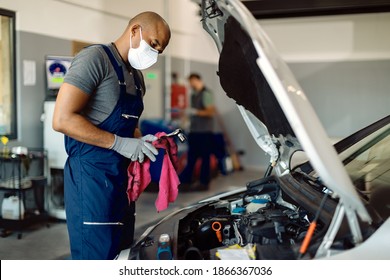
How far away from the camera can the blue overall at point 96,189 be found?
2.26 m

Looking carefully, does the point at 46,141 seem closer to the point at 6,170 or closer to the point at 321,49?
the point at 6,170

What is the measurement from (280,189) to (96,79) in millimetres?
1055

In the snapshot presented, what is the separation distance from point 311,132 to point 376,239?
1.52ft

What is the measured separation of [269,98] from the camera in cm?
223

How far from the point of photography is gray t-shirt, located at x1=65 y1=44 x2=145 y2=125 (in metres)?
2.14

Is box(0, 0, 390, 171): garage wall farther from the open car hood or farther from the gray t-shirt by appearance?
the open car hood

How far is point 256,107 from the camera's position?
2363mm

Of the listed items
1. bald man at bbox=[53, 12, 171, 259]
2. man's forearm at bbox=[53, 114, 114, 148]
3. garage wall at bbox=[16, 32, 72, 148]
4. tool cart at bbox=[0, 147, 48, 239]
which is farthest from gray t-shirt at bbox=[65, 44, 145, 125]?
garage wall at bbox=[16, 32, 72, 148]

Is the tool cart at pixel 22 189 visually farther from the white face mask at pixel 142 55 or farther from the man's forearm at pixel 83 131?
the white face mask at pixel 142 55

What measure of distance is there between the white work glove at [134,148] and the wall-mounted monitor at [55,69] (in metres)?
2.20

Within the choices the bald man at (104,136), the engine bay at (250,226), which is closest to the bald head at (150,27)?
the bald man at (104,136)

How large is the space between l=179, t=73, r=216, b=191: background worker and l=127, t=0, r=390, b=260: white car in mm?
3816

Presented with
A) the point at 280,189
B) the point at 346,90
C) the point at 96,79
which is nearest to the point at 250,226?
the point at 280,189
